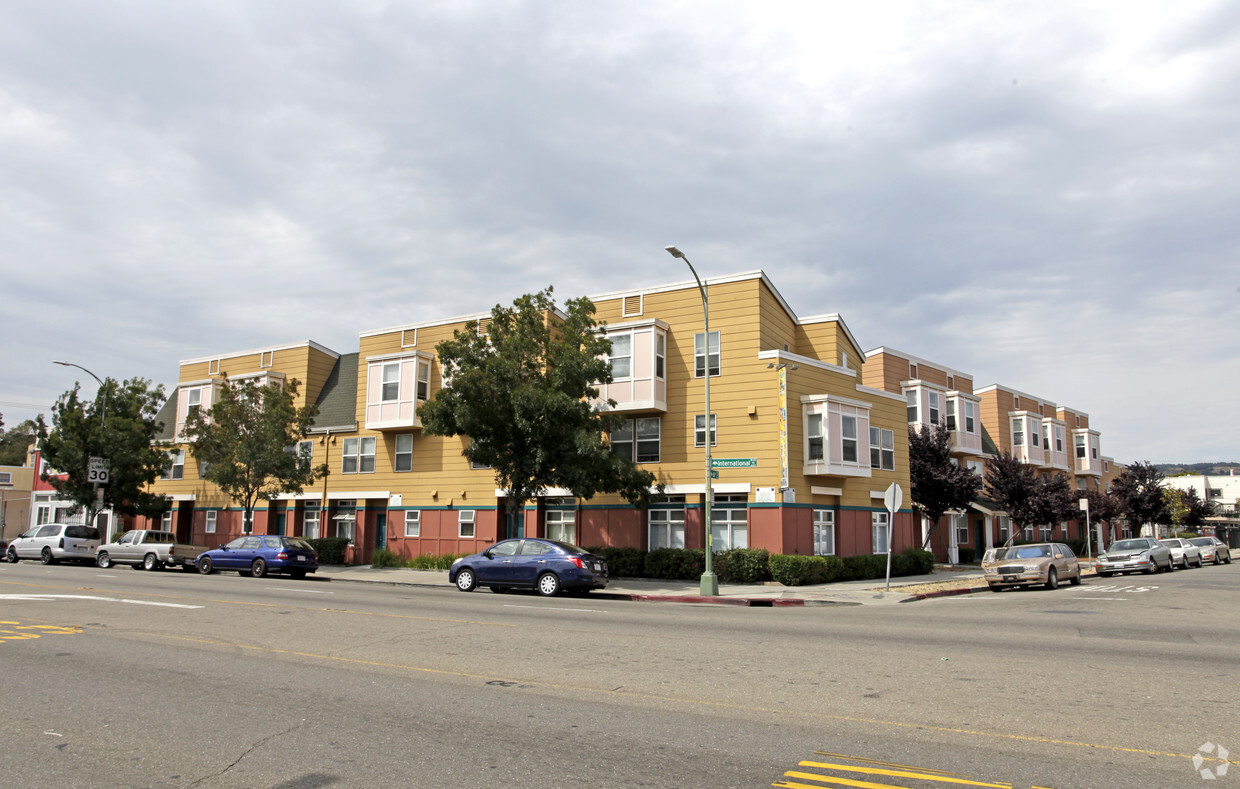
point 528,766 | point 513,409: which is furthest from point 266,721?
point 513,409

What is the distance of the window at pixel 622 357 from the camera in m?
29.3

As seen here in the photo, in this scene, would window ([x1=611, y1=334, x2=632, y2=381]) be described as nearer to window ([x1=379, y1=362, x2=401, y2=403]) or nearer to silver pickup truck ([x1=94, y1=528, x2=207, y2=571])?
window ([x1=379, y1=362, x2=401, y2=403])

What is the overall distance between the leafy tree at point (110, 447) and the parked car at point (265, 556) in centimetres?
1354

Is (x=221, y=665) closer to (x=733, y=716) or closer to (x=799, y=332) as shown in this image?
(x=733, y=716)

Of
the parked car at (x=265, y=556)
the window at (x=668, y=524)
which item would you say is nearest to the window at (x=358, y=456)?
the parked car at (x=265, y=556)

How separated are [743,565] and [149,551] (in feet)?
72.4

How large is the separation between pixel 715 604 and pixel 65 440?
34.2 meters

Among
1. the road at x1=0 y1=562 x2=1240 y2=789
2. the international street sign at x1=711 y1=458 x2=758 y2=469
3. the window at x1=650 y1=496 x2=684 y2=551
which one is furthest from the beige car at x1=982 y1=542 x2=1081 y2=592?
the window at x1=650 y1=496 x2=684 y2=551

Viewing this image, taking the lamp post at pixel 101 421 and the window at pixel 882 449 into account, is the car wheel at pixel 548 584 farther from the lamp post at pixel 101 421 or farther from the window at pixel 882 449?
the lamp post at pixel 101 421

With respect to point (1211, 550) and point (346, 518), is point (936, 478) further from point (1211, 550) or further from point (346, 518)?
point (346, 518)

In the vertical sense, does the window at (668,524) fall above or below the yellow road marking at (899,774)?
above

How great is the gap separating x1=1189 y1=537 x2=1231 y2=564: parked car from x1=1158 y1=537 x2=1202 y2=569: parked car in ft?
2.26

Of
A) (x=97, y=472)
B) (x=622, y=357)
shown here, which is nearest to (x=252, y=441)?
(x=97, y=472)

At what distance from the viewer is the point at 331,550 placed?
1359 inches
